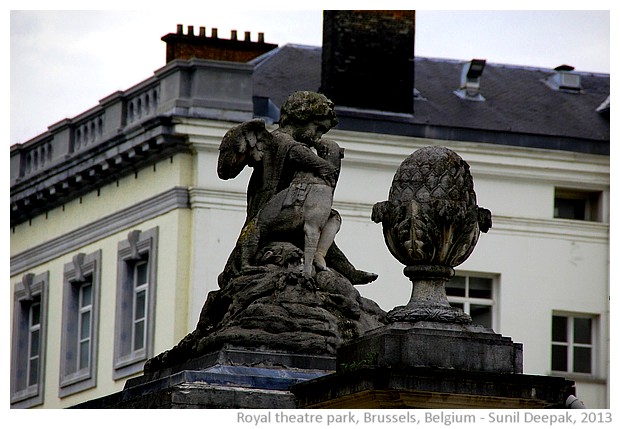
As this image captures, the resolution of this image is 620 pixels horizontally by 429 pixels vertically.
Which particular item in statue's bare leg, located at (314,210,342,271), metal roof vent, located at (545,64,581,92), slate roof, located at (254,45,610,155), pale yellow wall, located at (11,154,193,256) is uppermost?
metal roof vent, located at (545,64,581,92)

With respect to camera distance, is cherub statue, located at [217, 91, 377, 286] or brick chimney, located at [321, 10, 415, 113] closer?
cherub statue, located at [217, 91, 377, 286]

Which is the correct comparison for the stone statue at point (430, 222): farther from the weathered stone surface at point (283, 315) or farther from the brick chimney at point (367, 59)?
the brick chimney at point (367, 59)

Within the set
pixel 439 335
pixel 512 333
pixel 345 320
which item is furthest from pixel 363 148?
pixel 439 335

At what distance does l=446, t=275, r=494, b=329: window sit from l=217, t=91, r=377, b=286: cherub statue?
2587 cm

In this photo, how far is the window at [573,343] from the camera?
54.9m

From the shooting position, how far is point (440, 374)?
71.3 ft

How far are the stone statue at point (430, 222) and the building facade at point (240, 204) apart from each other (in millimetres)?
27686

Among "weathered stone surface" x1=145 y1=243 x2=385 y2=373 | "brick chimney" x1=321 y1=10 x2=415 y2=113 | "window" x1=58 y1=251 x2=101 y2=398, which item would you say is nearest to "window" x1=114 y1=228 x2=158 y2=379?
"window" x1=58 y1=251 x2=101 y2=398

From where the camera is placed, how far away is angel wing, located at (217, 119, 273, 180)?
91.1 feet

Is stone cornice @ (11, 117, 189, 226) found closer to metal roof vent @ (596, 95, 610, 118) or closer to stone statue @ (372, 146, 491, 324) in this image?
metal roof vent @ (596, 95, 610, 118)

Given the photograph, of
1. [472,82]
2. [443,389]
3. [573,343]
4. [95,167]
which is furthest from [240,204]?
[443,389]

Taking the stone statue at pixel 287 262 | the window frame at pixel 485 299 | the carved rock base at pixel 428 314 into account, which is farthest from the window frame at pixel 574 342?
the carved rock base at pixel 428 314

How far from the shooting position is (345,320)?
2673 cm

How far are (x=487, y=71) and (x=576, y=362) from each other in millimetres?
6713
